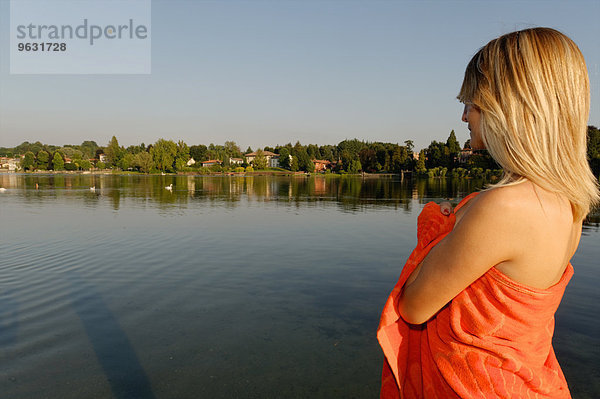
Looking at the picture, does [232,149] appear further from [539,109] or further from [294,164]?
[539,109]

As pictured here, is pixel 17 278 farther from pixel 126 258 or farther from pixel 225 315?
pixel 225 315

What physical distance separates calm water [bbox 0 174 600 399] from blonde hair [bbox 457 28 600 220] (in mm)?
4825

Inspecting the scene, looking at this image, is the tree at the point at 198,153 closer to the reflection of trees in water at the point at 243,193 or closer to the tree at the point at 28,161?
the tree at the point at 28,161

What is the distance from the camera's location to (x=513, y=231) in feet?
3.75

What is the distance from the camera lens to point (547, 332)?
1.36m

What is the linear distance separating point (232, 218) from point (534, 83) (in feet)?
67.0

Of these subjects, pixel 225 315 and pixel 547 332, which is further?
pixel 225 315

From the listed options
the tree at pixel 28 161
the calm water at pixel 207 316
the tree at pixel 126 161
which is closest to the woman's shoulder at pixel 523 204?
the calm water at pixel 207 316

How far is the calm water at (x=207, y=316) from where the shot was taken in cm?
531

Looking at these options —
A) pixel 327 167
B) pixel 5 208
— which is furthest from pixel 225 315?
pixel 327 167

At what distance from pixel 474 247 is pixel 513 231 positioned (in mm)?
126

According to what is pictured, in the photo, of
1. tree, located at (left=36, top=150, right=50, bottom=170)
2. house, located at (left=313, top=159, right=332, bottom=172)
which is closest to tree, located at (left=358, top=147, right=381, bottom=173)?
house, located at (left=313, top=159, right=332, bottom=172)

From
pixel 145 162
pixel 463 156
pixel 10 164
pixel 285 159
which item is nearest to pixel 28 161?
pixel 10 164

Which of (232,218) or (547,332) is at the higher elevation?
(547,332)
